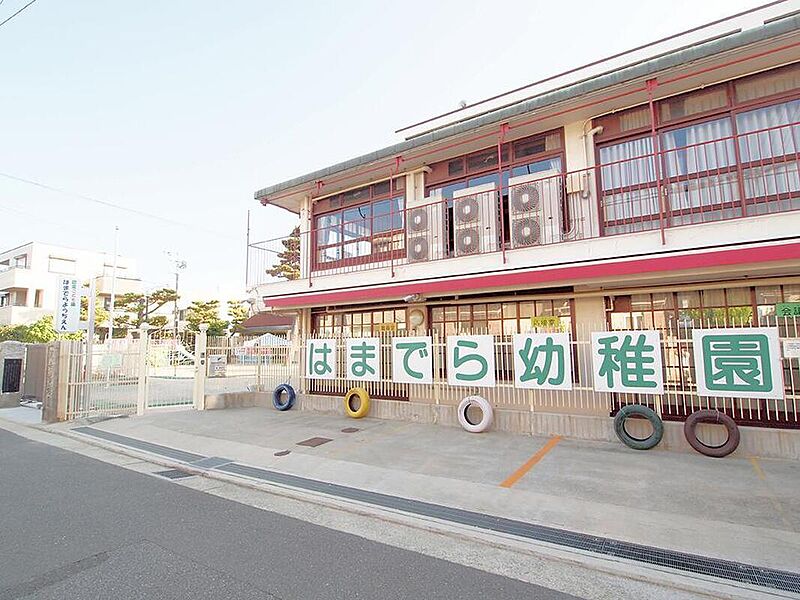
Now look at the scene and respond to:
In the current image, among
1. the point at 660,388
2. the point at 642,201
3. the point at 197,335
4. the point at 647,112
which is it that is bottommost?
the point at 660,388

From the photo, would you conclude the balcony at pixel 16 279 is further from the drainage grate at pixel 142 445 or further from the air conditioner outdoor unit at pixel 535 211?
the air conditioner outdoor unit at pixel 535 211

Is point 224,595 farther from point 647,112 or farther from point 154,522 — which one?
point 647,112

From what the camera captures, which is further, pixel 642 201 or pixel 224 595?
pixel 642 201

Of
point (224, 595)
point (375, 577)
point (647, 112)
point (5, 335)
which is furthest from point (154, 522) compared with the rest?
point (5, 335)

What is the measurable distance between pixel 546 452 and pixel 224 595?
545cm

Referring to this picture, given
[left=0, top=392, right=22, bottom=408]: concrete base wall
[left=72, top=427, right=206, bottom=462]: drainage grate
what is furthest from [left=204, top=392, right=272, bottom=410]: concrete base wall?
[left=0, top=392, right=22, bottom=408]: concrete base wall

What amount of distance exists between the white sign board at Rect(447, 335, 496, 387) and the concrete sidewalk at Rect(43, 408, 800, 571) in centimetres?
106

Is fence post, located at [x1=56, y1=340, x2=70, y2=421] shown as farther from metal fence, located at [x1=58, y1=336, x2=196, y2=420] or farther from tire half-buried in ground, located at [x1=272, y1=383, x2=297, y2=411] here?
tire half-buried in ground, located at [x1=272, y1=383, x2=297, y2=411]

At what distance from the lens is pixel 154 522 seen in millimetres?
4469

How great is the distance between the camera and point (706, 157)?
7.91 metres

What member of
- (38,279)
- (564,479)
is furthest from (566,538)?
(38,279)

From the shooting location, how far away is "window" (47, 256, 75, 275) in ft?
128

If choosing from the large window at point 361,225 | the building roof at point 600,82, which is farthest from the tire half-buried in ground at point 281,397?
the building roof at point 600,82

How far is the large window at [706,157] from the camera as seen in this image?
733 cm
